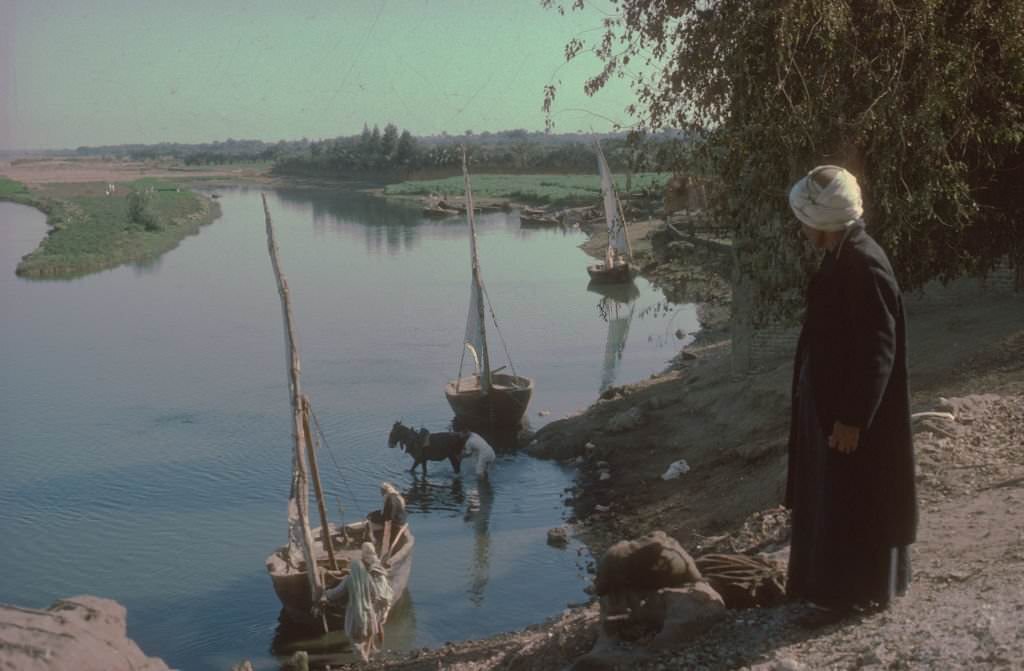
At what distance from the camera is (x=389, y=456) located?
63.9 feet

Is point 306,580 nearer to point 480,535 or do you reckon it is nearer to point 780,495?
point 480,535

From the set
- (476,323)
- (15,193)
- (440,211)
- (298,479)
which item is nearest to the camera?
(298,479)

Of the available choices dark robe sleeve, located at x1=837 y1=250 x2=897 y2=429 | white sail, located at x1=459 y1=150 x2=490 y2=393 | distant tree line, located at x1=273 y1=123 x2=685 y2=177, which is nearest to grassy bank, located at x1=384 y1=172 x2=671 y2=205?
distant tree line, located at x1=273 y1=123 x2=685 y2=177

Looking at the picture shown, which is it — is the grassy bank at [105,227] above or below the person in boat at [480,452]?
above

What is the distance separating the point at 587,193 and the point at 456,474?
6293 cm

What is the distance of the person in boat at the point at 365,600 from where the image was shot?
11.1 m

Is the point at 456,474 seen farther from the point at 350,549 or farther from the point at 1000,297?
the point at 1000,297

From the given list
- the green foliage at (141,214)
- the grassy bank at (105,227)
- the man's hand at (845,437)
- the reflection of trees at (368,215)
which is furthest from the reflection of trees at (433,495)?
the green foliage at (141,214)

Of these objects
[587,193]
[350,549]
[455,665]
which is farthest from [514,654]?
[587,193]

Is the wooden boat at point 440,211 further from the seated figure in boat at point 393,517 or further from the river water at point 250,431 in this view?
the seated figure in boat at point 393,517

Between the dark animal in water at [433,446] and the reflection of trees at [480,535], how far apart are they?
63cm

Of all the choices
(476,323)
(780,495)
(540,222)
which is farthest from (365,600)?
(540,222)

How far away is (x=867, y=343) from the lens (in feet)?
14.9

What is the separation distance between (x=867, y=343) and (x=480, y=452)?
13582mm
